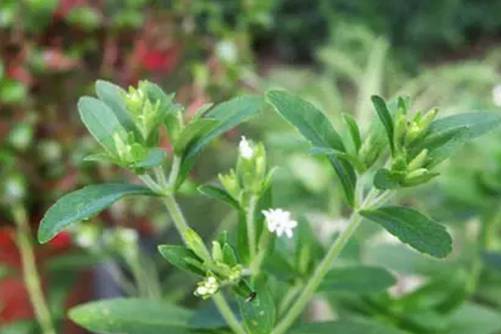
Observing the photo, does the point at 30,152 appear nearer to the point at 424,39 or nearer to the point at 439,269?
the point at 439,269

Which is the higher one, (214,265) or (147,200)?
(147,200)

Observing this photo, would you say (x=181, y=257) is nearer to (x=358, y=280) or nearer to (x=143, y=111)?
(x=143, y=111)

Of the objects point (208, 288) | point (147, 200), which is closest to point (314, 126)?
point (208, 288)

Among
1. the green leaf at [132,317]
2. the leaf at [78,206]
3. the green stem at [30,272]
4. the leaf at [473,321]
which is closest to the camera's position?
the leaf at [78,206]

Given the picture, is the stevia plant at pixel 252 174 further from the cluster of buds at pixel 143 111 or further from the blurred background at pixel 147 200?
the blurred background at pixel 147 200

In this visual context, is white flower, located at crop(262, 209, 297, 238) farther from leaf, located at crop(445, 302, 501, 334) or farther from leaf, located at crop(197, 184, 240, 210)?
leaf, located at crop(445, 302, 501, 334)

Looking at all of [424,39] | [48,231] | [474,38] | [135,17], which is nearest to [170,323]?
[48,231]

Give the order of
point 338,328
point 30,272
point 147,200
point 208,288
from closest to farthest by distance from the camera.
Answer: point 208,288 → point 338,328 → point 30,272 → point 147,200

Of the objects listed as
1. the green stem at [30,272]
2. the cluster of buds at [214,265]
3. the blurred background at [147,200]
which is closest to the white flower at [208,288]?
the cluster of buds at [214,265]
